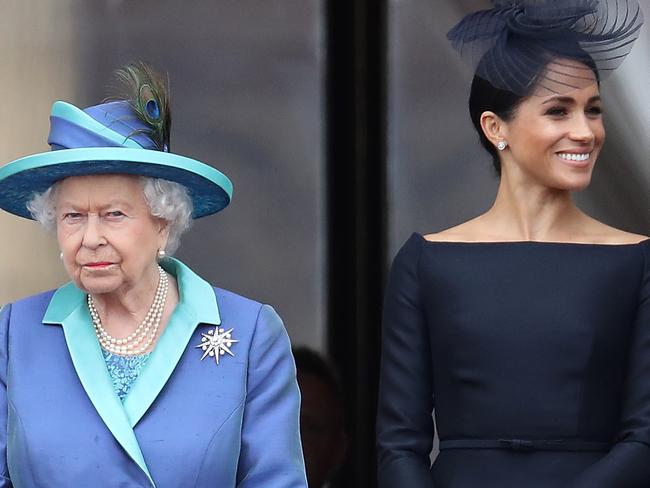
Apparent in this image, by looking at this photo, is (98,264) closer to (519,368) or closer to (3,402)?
(3,402)

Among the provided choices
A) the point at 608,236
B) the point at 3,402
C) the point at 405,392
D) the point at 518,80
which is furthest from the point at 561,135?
the point at 3,402

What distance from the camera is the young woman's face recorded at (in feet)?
15.0

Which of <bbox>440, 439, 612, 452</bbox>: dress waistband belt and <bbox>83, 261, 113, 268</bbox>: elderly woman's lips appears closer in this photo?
<bbox>83, 261, 113, 268</bbox>: elderly woman's lips

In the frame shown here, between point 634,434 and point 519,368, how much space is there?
30 cm

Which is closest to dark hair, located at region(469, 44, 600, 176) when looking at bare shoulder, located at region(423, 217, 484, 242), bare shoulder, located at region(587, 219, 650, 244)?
bare shoulder, located at region(423, 217, 484, 242)

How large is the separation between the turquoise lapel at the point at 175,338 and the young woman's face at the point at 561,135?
0.81 m

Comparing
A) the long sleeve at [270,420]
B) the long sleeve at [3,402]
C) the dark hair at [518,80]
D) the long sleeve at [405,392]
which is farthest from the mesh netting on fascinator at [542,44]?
the long sleeve at [3,402]

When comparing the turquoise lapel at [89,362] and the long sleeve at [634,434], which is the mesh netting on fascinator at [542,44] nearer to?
the long sleeve at [634,434]

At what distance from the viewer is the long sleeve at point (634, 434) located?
4.41 meters

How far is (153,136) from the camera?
4406mm

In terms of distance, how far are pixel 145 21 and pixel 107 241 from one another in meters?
1.91

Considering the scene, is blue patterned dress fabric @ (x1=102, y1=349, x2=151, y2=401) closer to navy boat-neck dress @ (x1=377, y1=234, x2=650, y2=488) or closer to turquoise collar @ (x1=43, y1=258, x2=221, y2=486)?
turquoise collar @ (x1=43, y1=258, x2=221, y2=486)

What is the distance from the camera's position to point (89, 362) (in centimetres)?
433

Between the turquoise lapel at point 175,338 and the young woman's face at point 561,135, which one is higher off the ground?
the young woman's face at point 561,135
